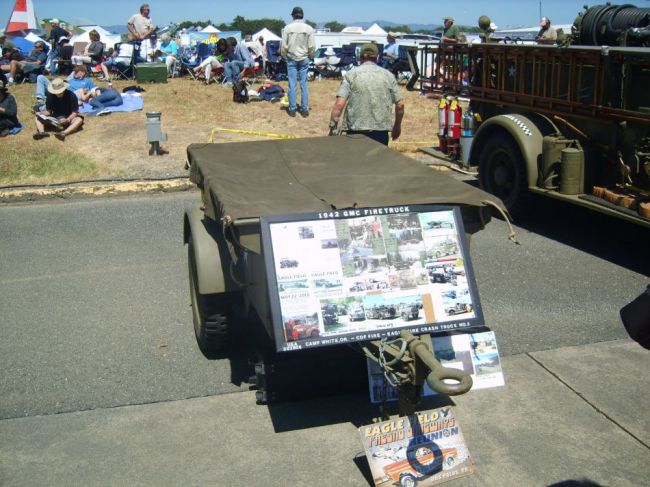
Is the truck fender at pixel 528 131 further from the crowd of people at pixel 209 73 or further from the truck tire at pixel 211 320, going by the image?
the truck tire at pixel 211 320

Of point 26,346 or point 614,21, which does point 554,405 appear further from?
point 614,21

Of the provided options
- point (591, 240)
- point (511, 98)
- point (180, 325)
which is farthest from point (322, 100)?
point (180, 325)

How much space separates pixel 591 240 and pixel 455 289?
471 centimetres

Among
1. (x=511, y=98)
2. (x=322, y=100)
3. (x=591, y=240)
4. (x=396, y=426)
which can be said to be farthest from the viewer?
(x=322, y=100)

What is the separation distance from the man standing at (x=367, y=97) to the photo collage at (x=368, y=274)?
4.36 meters

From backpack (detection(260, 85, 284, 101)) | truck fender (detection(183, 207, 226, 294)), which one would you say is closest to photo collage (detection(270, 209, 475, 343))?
truck fender (detection(183, 207, 226, 294))

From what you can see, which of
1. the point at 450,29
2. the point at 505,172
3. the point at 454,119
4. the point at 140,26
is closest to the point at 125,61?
the point at 140,26

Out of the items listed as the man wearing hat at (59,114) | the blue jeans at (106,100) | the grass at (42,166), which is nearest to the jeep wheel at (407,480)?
the grass at (42,166)

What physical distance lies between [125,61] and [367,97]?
1249cm

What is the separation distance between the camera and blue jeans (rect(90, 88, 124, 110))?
48.2ft

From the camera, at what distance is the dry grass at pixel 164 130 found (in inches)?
452

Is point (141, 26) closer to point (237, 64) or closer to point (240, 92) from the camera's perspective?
point (237, 64)

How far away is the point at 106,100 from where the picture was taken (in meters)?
14.8

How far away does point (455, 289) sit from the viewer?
13.1 ft
